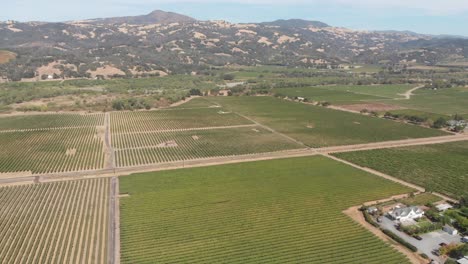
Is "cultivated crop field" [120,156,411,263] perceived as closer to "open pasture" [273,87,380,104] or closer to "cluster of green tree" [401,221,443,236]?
"cluster of green tree" [401,221,443,236]

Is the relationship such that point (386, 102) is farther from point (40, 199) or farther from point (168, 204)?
point (40, 199)

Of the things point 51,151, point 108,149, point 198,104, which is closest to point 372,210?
point 108,149

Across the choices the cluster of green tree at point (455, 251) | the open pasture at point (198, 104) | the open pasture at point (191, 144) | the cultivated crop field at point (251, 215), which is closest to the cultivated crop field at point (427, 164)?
the cultivated crop field at point (251, 215)

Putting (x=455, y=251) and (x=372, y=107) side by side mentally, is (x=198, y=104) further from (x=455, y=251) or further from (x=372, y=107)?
(x=455, y=251)

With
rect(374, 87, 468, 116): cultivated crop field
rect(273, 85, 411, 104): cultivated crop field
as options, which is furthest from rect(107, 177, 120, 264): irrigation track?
rect(374, 87, 468, 116): cultivated crop field

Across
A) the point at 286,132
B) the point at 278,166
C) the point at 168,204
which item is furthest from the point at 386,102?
the point at 168,204

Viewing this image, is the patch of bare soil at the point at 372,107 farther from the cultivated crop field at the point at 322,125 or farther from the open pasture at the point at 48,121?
the open pasture at the point at 48,121
